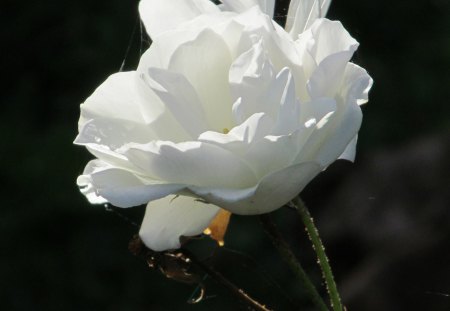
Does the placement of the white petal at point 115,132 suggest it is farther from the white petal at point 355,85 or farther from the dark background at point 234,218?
the dark background at point 234,218

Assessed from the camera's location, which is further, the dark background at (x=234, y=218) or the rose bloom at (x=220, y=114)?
the dark background at (x=234, y=218)

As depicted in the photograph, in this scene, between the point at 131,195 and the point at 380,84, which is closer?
the point at 131,195

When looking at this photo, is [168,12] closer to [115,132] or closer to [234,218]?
[115,132]

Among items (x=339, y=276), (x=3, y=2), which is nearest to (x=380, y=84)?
(x=339, y=276)

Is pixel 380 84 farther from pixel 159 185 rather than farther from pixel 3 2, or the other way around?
pixel 159 185

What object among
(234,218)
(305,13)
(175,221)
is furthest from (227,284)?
(234,218)

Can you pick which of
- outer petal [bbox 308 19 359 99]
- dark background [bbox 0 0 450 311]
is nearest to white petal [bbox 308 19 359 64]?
outer petal [bbox 308 19 359 99]

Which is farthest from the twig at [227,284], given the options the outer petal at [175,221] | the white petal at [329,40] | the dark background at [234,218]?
the dark background at [234,218]

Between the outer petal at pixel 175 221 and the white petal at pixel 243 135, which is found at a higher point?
the white petal at pixel 243 135
